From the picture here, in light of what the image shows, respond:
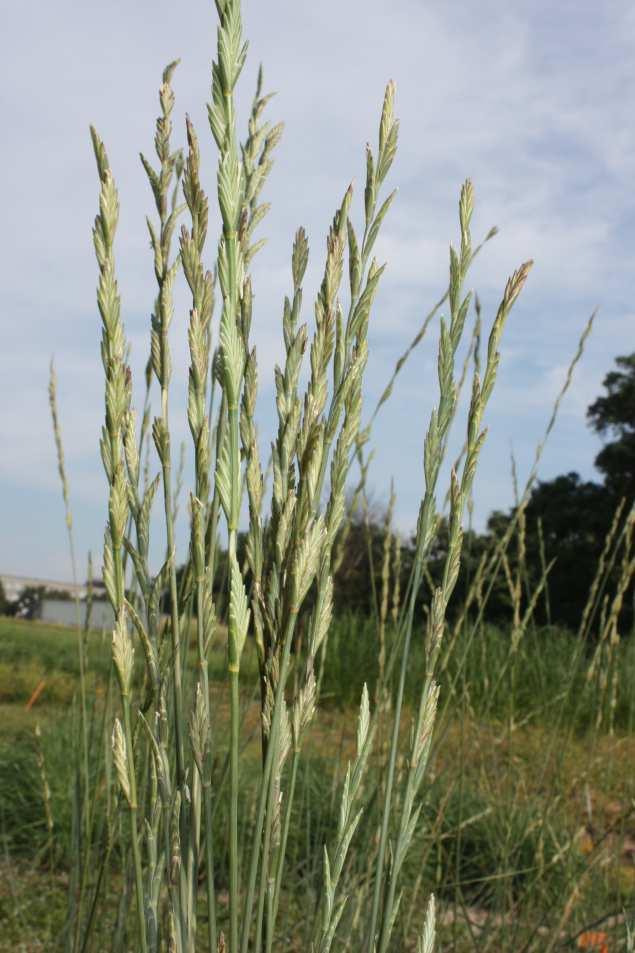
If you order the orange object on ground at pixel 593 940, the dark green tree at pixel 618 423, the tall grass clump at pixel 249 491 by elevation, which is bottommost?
the orange object on ground at pixel 593 940

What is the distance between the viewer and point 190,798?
1086 millimetres

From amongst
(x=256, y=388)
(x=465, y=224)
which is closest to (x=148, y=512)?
(x=256, y=388)

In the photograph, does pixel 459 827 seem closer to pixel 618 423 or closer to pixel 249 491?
pixel 249 491

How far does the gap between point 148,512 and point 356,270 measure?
1.21ft

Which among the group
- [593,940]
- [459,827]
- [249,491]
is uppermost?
[249,491]

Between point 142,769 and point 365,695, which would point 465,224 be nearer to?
point 365,695

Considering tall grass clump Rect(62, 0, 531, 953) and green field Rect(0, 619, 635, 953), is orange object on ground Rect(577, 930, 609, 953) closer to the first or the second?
green field Rect(0, 619, 635, 953)

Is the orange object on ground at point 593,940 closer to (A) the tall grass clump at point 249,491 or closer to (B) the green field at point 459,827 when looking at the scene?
(B) the green field at point 459,827

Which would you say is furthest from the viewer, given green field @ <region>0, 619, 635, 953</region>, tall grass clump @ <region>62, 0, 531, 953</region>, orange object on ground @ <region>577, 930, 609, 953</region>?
green field @ <region>0, 619, 635, 953</region>

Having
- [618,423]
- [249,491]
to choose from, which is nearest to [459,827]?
[249,491]

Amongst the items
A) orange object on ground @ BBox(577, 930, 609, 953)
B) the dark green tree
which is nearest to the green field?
orange object on ground @ BBox(577, 930, 609, 953)

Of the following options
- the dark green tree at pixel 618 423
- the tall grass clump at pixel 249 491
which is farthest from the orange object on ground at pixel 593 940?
the dark green tree at pixel 618 423

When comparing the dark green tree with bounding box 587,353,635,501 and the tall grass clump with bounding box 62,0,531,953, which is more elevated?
the dark green tree with bounding box 587,353,635,501

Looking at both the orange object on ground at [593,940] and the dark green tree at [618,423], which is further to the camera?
the dark green tree at [618,423]
